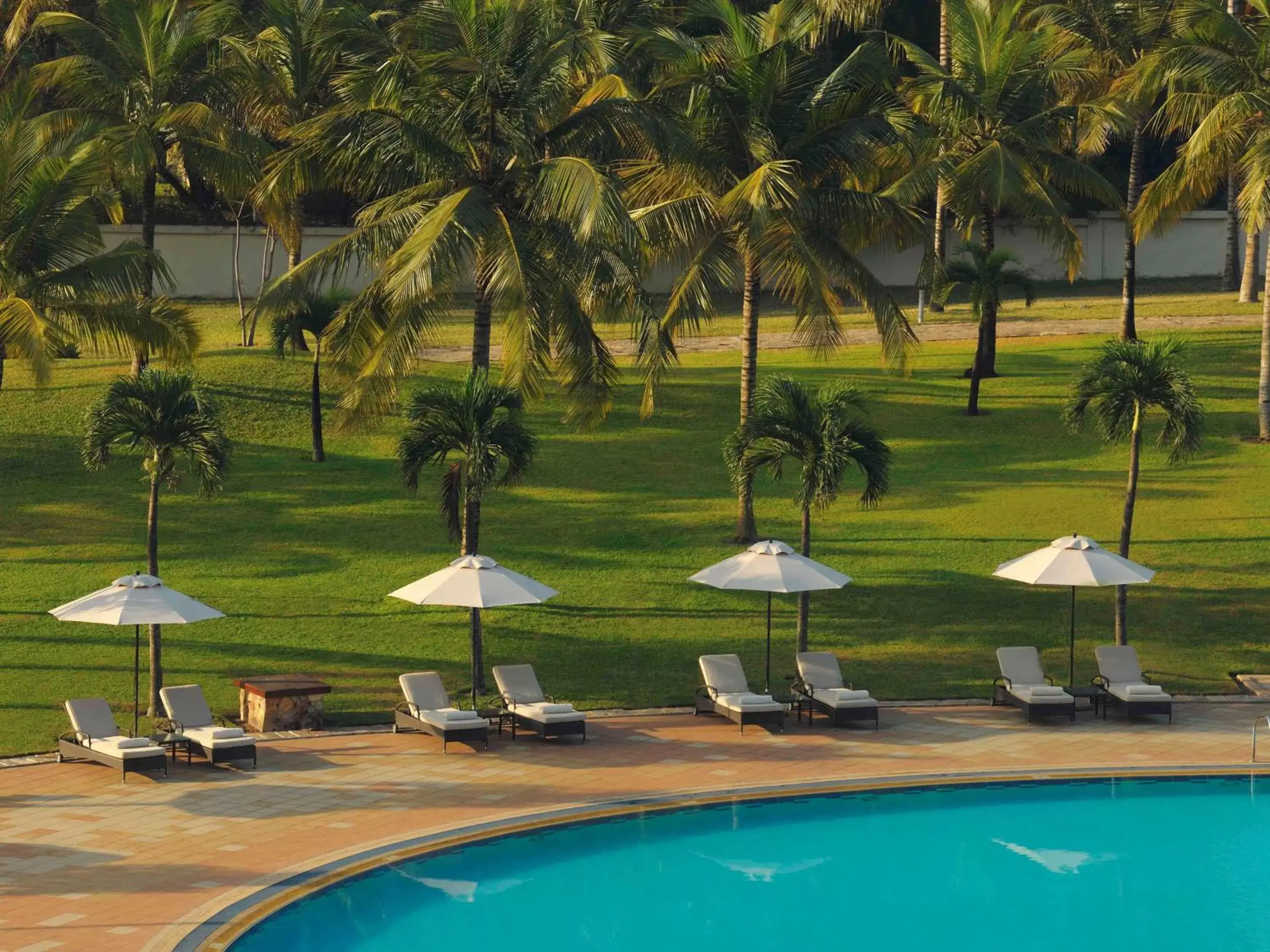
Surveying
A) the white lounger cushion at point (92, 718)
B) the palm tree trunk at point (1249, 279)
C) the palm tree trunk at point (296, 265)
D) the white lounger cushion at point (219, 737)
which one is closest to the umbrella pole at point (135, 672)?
the white lounger cushion at point (92, 718)

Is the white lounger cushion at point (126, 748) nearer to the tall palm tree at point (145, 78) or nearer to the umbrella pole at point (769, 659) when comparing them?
the umbrella pole at point (769, 659)

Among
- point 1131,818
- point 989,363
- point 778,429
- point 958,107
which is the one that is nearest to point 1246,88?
point 958,107

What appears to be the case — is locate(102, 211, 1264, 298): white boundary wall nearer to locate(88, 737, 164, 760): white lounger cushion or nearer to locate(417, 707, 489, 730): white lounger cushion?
locate(417, 707, 489, 730): white lounger cushion

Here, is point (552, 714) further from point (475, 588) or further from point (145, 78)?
point (145, 78)

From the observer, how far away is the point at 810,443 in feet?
72.3

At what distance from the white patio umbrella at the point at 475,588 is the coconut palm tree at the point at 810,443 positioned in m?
3.77

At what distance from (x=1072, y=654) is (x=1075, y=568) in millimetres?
1374

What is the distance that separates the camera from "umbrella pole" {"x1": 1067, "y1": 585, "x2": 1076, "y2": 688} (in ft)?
71.7

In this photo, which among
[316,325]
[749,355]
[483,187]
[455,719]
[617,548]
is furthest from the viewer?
[316,325]

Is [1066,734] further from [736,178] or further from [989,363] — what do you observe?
[989,363]

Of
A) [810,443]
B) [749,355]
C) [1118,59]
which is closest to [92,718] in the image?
[810,443]

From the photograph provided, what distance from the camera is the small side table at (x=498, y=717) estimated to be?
20.5m

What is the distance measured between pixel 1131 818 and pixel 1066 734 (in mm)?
2633

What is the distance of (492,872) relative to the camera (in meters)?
16.1
